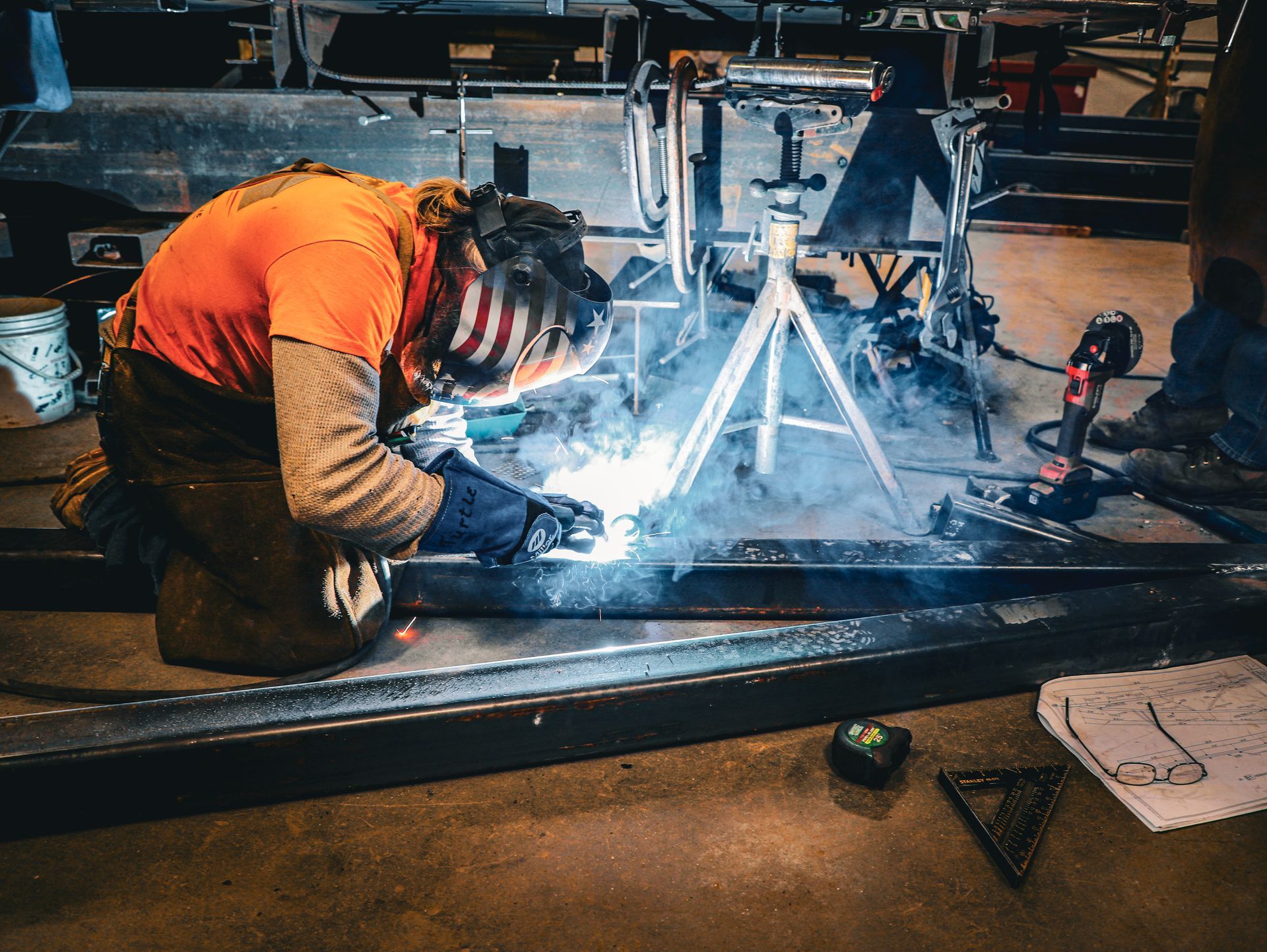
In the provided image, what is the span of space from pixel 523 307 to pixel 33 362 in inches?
109

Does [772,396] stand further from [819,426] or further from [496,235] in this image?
[496,235]

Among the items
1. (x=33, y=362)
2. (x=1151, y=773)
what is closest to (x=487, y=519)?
(x=1151, y=773)

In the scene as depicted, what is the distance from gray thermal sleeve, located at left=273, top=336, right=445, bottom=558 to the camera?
4.48ft

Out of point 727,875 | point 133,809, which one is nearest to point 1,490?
point 133,809

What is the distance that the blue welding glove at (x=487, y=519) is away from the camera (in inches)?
70.4

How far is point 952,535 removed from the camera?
2.62 metres

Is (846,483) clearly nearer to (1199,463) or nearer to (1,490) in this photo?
(1199,463)

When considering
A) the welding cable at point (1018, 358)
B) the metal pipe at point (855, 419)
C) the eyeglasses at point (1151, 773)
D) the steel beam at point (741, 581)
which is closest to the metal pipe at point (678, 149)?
the metal pipe at point (855, 419)

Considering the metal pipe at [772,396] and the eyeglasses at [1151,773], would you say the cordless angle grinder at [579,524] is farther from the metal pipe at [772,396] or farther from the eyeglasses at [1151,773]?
the eyeglasses at [1151,773]

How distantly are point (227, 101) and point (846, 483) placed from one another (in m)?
2.88

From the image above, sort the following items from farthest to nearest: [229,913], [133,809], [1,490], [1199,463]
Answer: [1199,463] < [1,490] < [133,809] < [229,913]

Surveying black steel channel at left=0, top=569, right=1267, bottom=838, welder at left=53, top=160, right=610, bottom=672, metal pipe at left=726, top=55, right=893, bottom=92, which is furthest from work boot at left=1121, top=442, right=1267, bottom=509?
welder at left=53, top=160, right=610, bottom=672

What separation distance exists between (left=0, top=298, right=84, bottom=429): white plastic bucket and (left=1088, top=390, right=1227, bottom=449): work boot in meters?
4.30

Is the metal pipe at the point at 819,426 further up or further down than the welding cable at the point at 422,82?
further down
